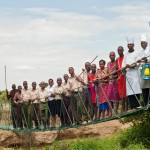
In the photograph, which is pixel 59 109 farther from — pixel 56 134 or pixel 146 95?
pixel 56 134

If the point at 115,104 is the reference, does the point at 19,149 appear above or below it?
below

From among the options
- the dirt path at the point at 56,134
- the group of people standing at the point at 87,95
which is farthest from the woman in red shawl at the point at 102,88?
the dirt path at the point at 56,134

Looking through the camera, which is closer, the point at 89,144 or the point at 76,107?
the point at 76,107

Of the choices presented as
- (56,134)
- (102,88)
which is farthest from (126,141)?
(56,134)

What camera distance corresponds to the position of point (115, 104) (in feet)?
34.1

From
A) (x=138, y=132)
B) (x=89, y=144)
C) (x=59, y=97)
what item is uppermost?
(x=59, y=97)

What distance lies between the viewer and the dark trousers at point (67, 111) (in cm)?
1184

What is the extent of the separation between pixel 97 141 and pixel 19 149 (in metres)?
3.06

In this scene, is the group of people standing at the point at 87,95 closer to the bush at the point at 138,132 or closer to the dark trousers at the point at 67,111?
the dark trousers at the point at 67,111

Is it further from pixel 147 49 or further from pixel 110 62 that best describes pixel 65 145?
pixel 147 49

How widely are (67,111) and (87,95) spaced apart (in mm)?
1125

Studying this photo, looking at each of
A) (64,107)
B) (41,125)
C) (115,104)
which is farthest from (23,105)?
(115,104)

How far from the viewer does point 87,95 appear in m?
11.0

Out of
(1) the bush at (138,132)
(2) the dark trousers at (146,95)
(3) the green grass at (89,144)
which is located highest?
(2) the dark trousers at (146,95)
